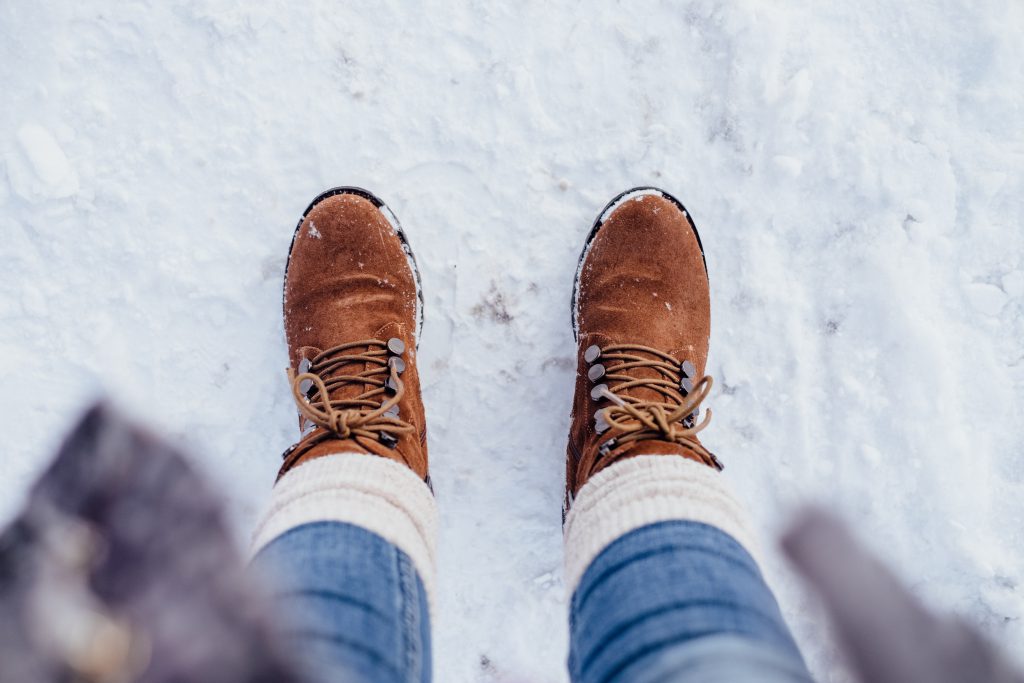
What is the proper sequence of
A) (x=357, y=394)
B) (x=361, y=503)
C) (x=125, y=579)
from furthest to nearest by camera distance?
(x=357, y=394), (x=361, y=503), (x=125, y=579)

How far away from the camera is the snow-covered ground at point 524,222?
1.28 m

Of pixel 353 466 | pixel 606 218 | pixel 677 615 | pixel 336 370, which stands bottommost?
pixel 677 615

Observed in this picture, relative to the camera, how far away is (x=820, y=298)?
131 centimetres

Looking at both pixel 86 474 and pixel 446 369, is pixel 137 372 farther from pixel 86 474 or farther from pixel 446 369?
pixel 446 369

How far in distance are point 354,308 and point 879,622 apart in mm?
1183

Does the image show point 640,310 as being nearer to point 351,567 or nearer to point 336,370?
point 336,370

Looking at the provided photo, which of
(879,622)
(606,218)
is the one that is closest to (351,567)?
(606,218)

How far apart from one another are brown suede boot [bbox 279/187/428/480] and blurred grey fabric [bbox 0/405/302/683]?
0.96 feet

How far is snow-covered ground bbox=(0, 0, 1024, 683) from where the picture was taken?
1.28 metres

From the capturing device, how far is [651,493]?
923mm

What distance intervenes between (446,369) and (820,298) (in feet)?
2.44

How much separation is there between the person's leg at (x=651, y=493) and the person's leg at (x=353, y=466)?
24cm

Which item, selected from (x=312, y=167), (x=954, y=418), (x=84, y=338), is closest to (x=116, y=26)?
(x=312, y=167)

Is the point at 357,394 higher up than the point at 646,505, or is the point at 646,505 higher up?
the point at 357,394
